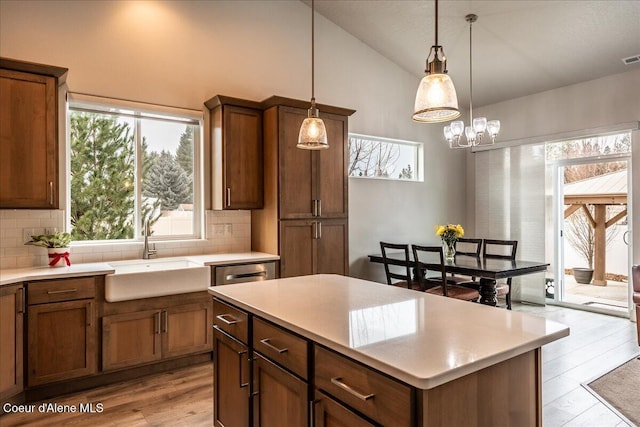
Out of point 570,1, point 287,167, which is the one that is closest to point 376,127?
point 287,167

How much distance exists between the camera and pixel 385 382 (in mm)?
1173

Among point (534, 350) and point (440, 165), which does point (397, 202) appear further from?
point (534, 350)

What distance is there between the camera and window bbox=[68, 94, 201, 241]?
361cm

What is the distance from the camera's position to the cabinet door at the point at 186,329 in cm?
333

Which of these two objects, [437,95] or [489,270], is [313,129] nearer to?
[437,95]

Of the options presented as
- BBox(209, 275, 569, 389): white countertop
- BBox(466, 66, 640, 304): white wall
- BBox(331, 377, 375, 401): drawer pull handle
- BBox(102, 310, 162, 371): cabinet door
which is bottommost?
BBox(102, 310, 162, 371): cabinet door

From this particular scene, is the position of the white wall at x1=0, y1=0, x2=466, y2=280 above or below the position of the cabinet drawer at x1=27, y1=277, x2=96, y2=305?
above

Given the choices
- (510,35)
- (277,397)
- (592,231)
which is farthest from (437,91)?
(592,231)

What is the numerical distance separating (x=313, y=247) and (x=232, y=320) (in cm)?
214

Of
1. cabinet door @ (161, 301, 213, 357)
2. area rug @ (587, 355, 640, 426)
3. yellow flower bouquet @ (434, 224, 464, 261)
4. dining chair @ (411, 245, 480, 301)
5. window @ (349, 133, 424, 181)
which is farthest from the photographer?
window @ (349, 133, 424, 181)

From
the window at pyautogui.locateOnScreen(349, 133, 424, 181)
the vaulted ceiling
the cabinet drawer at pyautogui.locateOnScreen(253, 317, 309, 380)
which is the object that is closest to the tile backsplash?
the window at pyautogui.locateOnScreen(349, 133, 424, 181)

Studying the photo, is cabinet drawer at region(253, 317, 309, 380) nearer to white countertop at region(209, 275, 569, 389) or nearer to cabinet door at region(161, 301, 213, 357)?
white countertop at region(209, 275, 569, 389)

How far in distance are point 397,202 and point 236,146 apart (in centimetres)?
253

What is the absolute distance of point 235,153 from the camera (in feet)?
13.0
